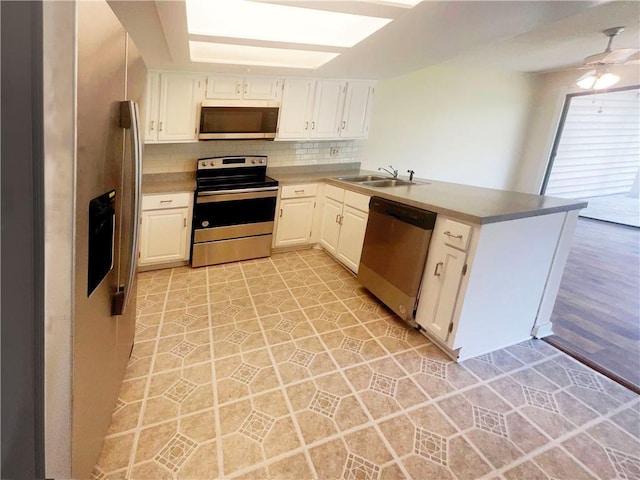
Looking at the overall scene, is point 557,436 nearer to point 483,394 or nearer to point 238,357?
point 483,394

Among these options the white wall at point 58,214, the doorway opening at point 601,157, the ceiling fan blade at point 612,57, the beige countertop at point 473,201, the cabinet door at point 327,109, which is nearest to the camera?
the white wall at point 58,214

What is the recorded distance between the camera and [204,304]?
8.81 ft

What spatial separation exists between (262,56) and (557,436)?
3.46 m

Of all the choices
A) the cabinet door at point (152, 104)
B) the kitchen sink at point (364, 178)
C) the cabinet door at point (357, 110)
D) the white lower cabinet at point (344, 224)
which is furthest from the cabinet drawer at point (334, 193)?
the cabinet door at point (152, 104)

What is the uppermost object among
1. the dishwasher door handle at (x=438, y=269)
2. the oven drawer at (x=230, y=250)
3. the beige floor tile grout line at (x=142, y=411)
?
A: the dishwasher door handle at (x=438, y=269)

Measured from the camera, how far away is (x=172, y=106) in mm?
3049

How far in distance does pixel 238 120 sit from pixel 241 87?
315 mm

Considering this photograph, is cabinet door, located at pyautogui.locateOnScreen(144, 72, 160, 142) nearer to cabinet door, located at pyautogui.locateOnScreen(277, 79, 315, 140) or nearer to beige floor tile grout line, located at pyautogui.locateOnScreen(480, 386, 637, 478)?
cabinet door, located at pyautogui.locateOnScreen(277, 79, 315, 140)

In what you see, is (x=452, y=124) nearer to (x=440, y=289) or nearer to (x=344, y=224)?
(x=344, y=224)

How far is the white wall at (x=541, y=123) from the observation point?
5066mm

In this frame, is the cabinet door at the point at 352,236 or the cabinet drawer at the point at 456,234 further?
the cabinet door at the point at 352,236

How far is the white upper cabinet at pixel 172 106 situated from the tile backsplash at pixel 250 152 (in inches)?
12.0

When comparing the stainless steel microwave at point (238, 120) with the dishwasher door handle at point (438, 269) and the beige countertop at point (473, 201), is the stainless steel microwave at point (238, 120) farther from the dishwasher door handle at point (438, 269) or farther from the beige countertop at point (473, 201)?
the dishwasher door handle at point (438, 269)

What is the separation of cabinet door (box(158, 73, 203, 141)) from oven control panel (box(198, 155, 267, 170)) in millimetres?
302
